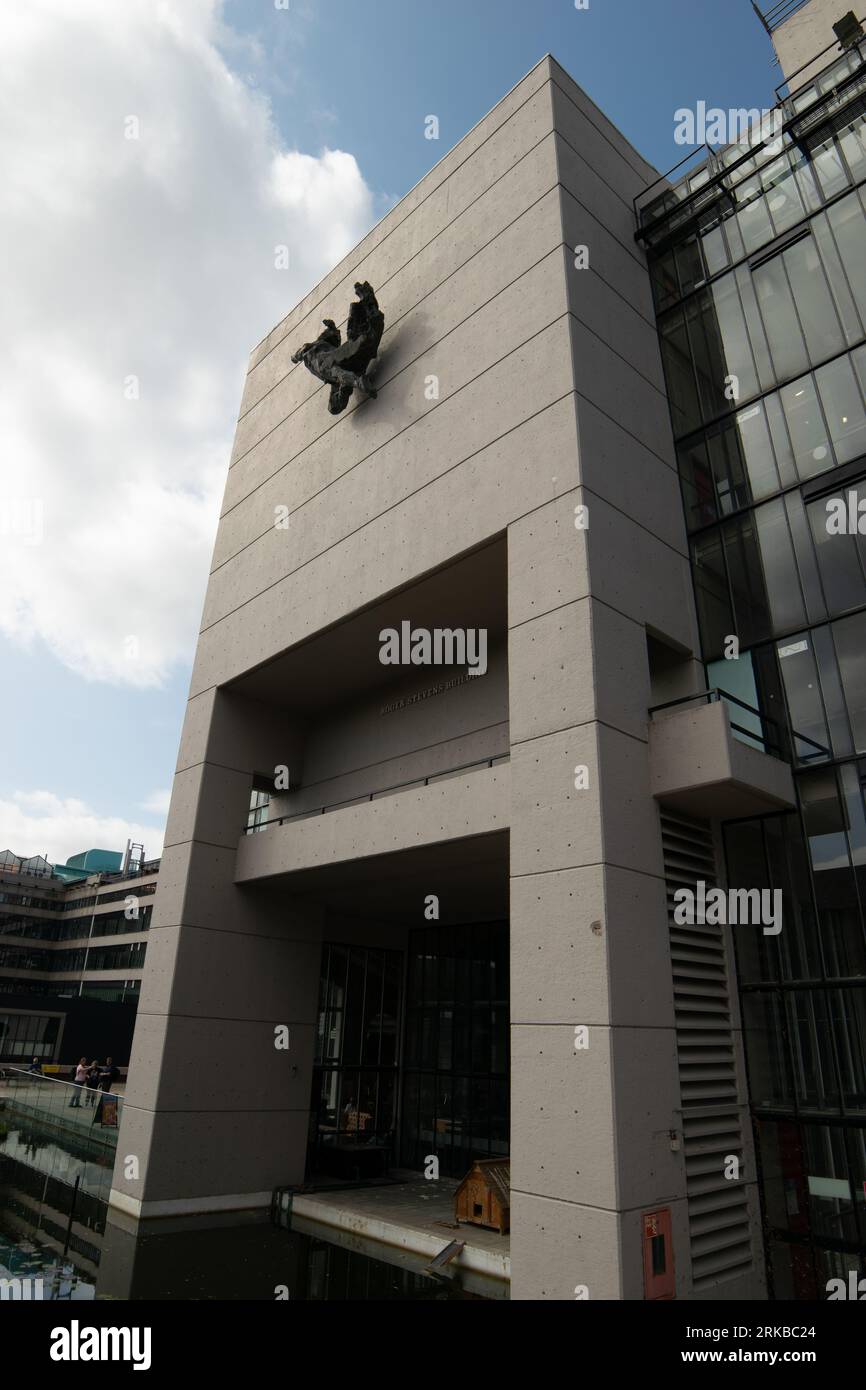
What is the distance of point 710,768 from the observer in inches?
407

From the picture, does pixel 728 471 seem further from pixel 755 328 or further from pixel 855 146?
pixel 855 146

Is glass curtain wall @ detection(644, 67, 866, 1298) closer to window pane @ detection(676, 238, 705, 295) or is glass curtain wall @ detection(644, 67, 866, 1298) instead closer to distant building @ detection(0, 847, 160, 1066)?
window pane @ detection(676, 238, 705, 295)

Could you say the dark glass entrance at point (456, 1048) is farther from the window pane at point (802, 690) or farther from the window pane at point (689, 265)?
the window pane at point (689, 265)

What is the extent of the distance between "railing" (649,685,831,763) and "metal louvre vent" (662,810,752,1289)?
1465 millimetres

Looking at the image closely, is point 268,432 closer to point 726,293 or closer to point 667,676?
point 726,293

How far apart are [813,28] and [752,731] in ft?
52.0

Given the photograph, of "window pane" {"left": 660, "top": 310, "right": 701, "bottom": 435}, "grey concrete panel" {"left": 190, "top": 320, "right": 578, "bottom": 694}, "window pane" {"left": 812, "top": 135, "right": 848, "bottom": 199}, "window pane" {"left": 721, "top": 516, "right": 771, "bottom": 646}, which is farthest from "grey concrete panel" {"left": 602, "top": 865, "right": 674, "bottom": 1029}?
"window pane" {"left": 812, "top": 135, "right": 848, "bottom": 199}

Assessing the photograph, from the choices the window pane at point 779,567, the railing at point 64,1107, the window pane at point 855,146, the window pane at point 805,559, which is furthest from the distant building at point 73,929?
the window pane at point 855,146

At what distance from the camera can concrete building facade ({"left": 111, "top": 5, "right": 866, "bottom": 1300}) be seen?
31.3ft

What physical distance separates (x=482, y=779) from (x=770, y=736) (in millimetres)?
4309

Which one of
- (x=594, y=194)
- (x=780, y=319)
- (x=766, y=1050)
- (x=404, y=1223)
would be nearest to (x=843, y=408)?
(x=780, y=319)

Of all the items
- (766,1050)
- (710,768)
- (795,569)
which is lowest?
(766,1050)
